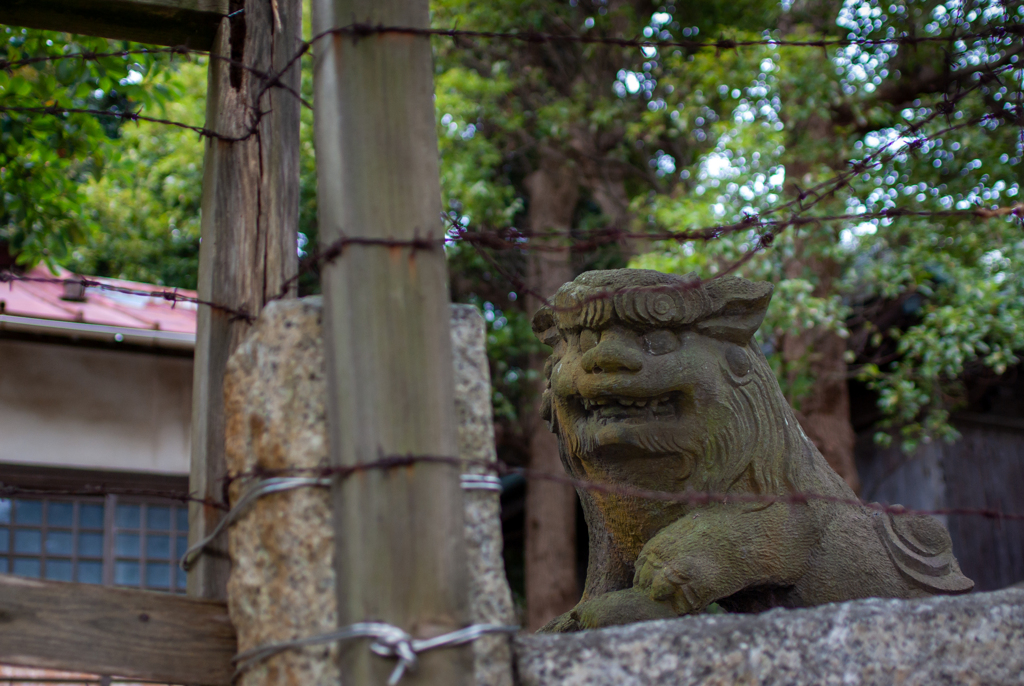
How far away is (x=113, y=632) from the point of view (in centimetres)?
159

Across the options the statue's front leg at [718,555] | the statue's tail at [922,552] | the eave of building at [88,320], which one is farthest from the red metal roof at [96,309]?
the statue's tail at [922,552]

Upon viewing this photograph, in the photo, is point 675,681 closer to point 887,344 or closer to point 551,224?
point 887,344

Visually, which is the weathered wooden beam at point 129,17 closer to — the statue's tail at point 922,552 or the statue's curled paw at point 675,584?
A: the statue's curled paw at point 675,584

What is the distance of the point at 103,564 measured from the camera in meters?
6.20

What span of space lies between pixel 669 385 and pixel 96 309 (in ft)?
16.5

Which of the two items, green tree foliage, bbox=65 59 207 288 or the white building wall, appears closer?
the white building wall

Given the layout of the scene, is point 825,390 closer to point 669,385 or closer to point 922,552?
point 922,552

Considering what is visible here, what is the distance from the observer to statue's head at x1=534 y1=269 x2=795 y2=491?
2434 mm

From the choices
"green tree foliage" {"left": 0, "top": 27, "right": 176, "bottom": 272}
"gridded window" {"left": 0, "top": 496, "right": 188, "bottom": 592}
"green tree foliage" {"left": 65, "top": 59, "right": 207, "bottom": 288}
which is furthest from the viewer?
"green tree foliage" {"left": 65, "top": 59, "right": 207, "bottom": 288}

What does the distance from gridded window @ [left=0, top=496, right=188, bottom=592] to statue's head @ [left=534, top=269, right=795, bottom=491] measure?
458 centimetres

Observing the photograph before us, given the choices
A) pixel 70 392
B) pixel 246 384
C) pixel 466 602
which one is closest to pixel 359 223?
pixel 246 384

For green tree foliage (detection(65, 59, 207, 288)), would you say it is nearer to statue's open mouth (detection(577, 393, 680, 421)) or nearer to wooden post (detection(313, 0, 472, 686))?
statue's open mouth (detection(577, 393, 680, 421))

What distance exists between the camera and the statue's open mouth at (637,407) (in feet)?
8.11

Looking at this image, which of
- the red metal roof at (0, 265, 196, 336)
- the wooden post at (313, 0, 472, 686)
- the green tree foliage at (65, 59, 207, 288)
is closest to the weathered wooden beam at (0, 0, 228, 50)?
the wooden post at (313, 0, 472, 686)
